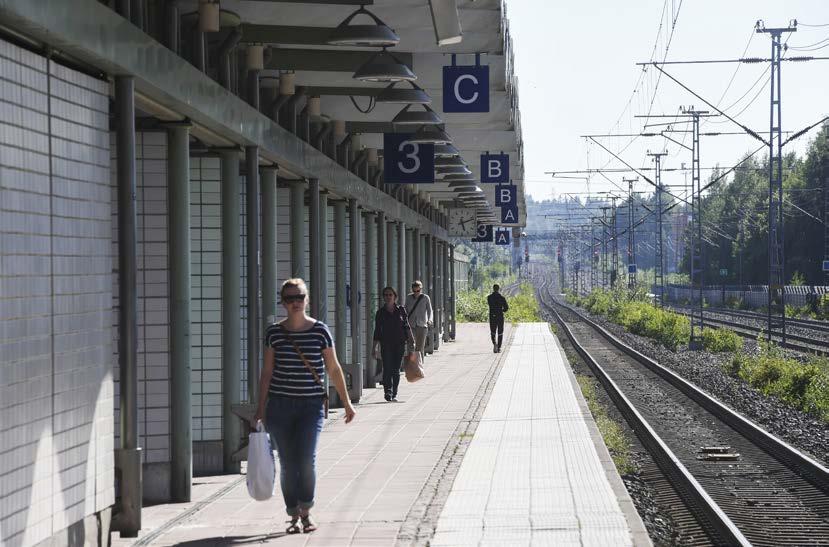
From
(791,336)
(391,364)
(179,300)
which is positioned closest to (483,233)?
(791,336)

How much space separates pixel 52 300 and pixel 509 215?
26.6 metres

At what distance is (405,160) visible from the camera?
736 inches

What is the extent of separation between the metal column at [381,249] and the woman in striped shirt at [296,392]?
1397 cm

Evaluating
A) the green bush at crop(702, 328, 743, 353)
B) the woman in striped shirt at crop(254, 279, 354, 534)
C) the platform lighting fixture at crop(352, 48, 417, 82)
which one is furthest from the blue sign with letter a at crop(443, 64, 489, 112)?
the green bush at crop(702, 328, 743, 353)

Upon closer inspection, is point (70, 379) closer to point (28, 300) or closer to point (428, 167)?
point (28, 300)

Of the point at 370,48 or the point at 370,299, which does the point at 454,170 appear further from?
the point at 370,48

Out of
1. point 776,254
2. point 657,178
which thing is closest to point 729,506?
point 776,254

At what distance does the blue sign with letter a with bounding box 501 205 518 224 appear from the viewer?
32341mm

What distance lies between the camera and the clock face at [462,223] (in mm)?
35719

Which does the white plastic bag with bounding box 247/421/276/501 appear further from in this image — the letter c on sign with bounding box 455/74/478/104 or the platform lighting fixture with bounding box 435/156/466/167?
the platform lighting fixture with bounding box 435/156/466/167

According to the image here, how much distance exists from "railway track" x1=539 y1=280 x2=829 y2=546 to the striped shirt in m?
3.31

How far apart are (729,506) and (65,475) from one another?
6.56m

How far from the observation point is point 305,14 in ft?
38.7

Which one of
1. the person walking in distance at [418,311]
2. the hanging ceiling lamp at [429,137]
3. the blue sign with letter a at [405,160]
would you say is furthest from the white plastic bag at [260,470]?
the person walking in distance at [418,311]
